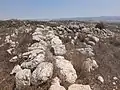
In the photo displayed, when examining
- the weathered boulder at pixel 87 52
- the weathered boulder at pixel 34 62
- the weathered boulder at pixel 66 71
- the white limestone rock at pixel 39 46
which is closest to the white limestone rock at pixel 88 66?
the weathered boulder at pixel 66 71

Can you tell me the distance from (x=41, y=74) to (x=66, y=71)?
0.99 meters

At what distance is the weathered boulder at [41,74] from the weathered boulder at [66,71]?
39 centimetres

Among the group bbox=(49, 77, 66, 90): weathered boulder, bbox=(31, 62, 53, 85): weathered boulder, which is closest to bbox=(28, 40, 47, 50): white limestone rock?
bbox=(31, 62, 53, 85): weathered boulder

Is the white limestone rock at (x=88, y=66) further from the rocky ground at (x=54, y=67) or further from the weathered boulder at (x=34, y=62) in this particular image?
the weathered boulder at (x=34, y=62)

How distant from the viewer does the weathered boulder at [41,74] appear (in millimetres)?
5935

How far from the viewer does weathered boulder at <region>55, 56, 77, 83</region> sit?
251 inches

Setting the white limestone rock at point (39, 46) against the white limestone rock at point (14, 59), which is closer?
the white limestone rock at point (14, 59)

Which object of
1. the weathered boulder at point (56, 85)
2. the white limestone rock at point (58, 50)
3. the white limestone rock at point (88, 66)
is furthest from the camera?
the white limestone rock at point (58, 50)

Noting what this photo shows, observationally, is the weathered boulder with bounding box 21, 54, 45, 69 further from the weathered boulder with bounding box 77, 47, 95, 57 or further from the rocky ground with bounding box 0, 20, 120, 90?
the weathered boulder with bounding box 77, 47, 95, 57

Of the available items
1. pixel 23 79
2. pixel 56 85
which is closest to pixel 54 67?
pixel 56 85

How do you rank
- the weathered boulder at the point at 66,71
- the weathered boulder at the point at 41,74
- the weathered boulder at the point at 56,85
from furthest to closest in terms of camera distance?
1. the weathered boulder at the point at 66,71
2. the weathered boulder at the point at 41,74
3. the weathered boulder at the point at 56,85

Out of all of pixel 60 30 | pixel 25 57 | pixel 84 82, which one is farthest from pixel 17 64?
pixel 60 30

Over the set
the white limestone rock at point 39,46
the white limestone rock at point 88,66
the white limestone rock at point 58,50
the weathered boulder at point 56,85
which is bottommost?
the white limestone rock at point 88,66

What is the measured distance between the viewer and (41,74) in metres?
5.99
